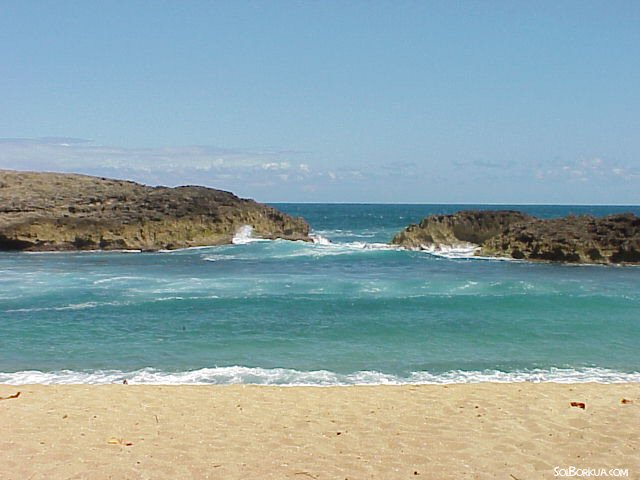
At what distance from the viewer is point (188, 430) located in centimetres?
802

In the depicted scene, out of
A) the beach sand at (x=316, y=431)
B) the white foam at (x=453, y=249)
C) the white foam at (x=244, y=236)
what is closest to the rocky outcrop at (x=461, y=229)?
the white foam at (x=453, y=249)

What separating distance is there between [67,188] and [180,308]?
3284 cm

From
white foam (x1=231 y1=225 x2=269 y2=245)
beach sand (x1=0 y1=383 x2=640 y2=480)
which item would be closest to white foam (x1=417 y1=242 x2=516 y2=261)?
white foam (x1=231 y1=225 x2=269 y2=245)

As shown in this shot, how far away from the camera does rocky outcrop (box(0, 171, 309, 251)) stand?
40.1 m

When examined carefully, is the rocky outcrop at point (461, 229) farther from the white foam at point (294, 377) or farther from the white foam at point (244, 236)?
the white foam at point (294, 377)

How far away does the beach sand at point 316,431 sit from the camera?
668 cm

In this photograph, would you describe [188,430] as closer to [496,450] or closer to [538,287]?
[496,450]

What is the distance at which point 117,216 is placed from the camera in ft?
140

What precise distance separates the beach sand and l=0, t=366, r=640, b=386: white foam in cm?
140

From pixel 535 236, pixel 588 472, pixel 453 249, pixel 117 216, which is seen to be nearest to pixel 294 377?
pixel 588 472

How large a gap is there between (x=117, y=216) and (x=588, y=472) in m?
39.5

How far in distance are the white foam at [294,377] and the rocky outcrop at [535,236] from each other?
2099 centimetres

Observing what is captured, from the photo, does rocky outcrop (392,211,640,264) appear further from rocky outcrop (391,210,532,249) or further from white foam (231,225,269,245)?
white foam (231,225,269,245)

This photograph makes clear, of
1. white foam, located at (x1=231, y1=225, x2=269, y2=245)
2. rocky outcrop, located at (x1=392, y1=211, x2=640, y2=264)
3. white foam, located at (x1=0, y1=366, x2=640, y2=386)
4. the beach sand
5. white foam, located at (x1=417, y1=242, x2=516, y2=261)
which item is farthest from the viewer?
white foam, located at (x1=231, y1=225, x2=269, y2=245)
